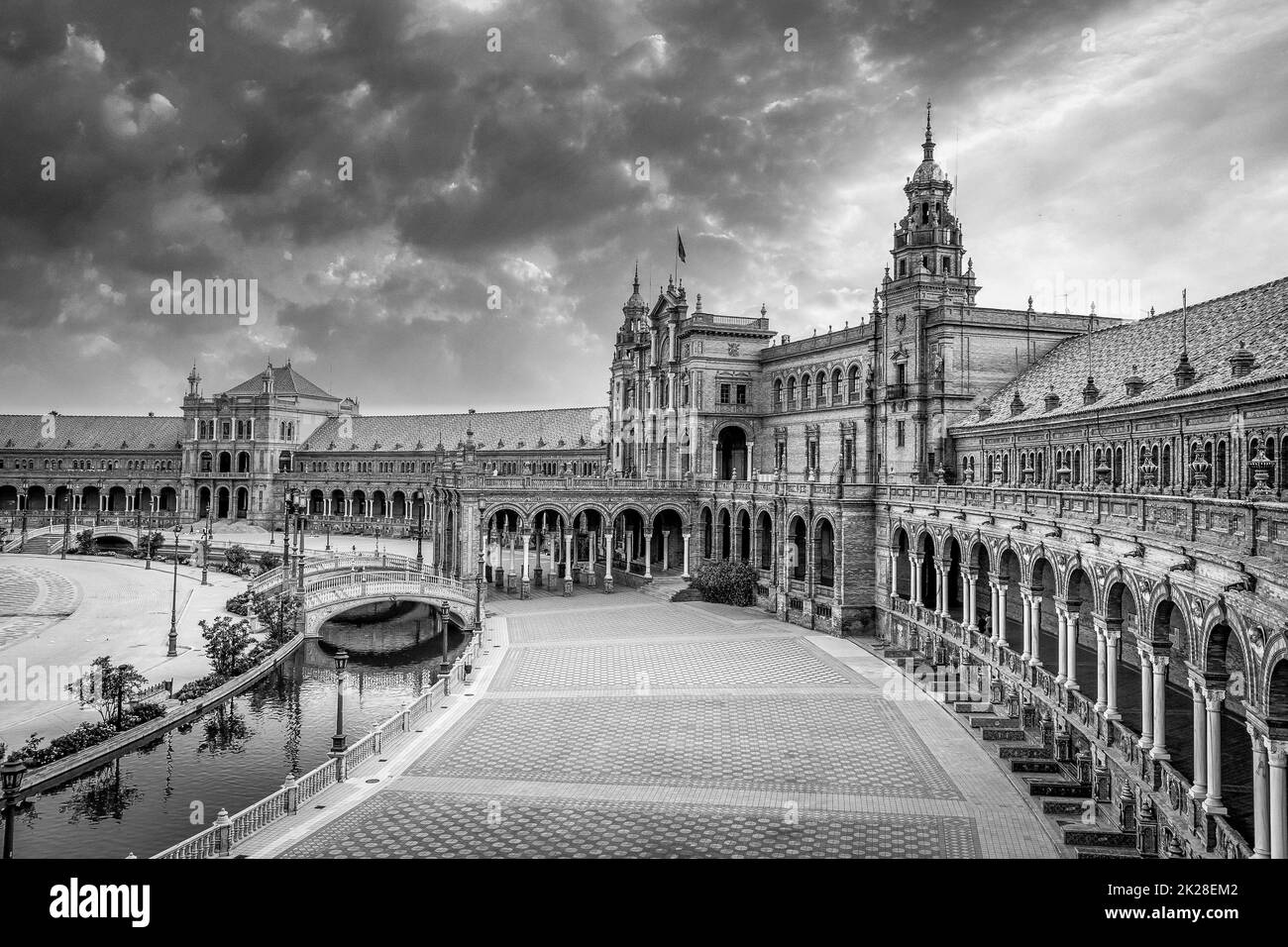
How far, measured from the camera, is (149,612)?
2025 inches

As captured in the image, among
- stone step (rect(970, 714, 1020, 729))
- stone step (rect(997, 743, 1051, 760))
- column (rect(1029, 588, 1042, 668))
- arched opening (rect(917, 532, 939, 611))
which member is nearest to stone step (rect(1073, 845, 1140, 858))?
stone step (rect(997, 743, 1051, 760))

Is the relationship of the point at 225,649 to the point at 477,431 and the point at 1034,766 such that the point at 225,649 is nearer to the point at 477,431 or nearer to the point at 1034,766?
the point at 1034,766

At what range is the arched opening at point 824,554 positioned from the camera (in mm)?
49875

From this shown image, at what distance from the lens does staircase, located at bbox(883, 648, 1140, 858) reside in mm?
20016

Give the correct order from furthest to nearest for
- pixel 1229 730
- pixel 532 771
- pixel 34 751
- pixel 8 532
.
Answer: pixel 8 532 < pixel 34 751 < pixel 532 771 < pixel 1229 730

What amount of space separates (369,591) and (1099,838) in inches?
1582

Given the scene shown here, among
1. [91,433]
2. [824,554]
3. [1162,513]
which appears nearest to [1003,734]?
[1162,513]

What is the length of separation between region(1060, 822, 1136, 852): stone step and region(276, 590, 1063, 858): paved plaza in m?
0.54
